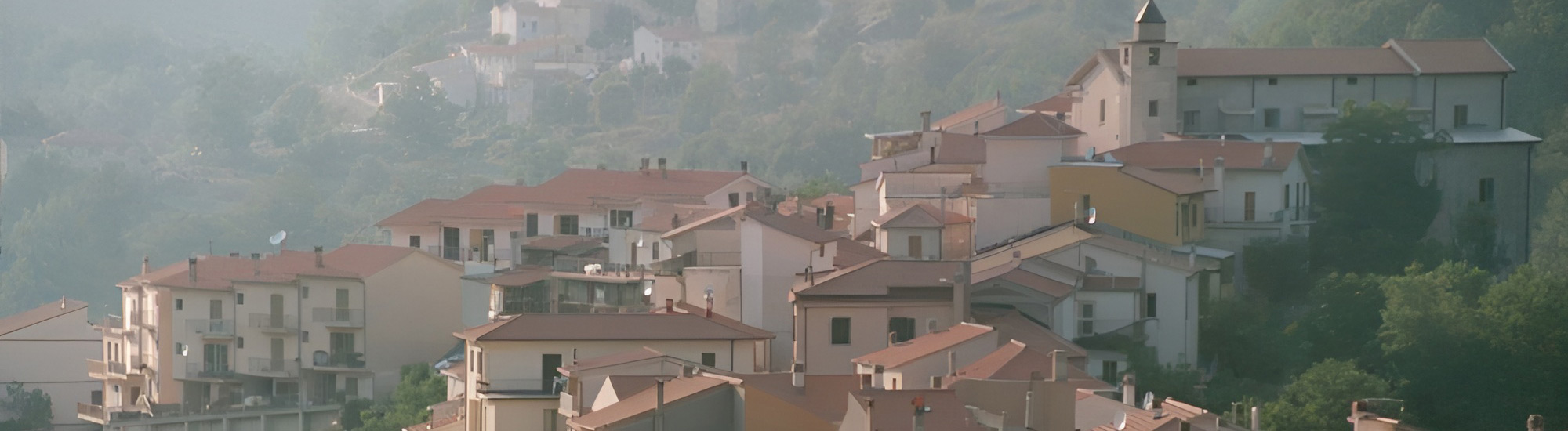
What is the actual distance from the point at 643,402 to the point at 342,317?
2148 centimetres

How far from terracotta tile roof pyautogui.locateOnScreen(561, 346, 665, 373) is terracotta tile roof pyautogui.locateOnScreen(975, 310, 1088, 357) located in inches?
152

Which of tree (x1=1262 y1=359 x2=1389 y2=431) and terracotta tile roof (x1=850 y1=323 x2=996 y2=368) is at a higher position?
terracotta tile roof (x1=850 y1=323 x2=996 y2=368)

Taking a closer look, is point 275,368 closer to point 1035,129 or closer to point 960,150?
point 960,150

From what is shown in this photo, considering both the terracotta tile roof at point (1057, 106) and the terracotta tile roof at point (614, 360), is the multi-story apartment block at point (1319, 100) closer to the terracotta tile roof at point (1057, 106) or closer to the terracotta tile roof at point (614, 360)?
the terracotta tile roof at point (1057, 106)

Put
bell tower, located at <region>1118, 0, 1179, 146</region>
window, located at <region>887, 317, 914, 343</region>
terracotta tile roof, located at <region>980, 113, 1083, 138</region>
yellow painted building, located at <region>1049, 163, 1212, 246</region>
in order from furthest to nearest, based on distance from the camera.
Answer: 1. bell tower, located at <region>1118, 0, 1179, 146</region>
2. terracotta tile roof, located at <region>980, 113, 1083, 138</region>
3. yellow painted building, located at <region>1049, 163, 1212, 246</region>
4. window, located at <region>887, 317, 914, 343</region>

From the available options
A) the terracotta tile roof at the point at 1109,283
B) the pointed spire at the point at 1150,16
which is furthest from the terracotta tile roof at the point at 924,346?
the pointed spire at the point at 1150,16

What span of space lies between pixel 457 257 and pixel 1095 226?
64.4ft

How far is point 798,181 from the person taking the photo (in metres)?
93.2

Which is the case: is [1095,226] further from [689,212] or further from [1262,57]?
[1262,57]

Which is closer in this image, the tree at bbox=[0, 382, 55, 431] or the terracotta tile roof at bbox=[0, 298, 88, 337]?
the tree at bbox=[0, 382, 55, 431]

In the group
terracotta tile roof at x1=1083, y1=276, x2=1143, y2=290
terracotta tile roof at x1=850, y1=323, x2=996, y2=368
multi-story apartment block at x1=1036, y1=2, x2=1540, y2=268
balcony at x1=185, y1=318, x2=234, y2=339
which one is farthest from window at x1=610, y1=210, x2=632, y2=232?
terracotta tile roof at x1=850, y1=323, x2=996, y2=368

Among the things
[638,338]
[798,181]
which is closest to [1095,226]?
[638,338]

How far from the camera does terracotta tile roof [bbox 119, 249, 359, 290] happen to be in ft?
148

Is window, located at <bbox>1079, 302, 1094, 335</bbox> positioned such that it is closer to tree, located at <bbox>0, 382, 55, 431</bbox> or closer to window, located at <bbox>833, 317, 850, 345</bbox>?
window, located at <bbox>833, 317, 850, 345</bbox>
